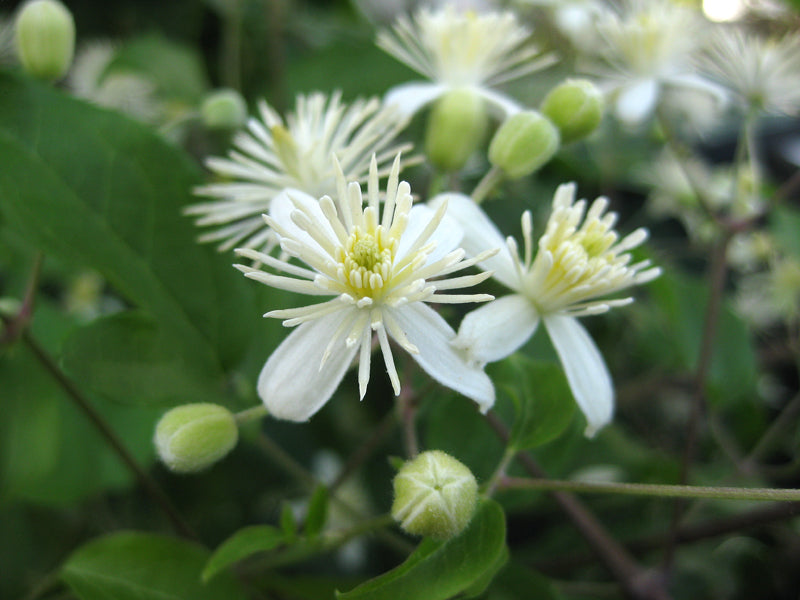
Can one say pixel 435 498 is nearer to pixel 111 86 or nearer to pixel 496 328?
pixel 496 328

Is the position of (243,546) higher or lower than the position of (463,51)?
lower

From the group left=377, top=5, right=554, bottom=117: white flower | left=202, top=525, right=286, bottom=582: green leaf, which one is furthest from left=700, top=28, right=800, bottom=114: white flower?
left=202, top=525, right=286, bottom=582: green leaf

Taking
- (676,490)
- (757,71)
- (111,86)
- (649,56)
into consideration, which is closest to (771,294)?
(757,71)

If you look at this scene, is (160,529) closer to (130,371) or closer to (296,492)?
(296,492)

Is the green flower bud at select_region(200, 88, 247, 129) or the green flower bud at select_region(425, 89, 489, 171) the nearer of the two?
the green flower bud at select_region(425, 89, 489, 171)

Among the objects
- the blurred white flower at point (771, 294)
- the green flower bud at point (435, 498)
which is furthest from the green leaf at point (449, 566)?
the blurred white flower at point (771, 294)

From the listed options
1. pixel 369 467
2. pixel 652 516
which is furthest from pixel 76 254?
pixel 652 516

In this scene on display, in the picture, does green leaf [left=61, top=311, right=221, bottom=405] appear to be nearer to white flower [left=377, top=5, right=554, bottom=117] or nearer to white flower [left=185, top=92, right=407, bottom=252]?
white flower [left=185, top=92, right=407, bottom=252]
